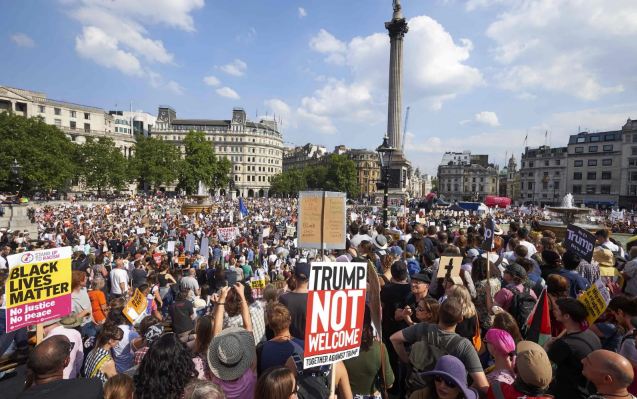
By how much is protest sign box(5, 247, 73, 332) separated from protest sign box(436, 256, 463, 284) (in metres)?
5.31

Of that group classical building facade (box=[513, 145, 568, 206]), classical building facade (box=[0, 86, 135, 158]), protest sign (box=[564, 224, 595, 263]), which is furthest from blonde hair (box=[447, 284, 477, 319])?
classical building facade (box=[513, 145, 568, 206])

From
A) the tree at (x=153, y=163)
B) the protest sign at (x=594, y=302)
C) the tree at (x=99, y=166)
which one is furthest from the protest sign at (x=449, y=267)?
the tree at (x=153, y=163)

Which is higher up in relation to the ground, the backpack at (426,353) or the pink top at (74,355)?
the backpack at (426,353)

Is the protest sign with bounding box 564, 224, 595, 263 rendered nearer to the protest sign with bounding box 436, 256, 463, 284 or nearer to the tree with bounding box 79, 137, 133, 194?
the protest sign with bounding box 436, 256, 463, 284

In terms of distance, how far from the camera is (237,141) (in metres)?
121

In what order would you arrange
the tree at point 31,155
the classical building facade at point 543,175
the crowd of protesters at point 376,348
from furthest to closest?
the classical building facade at point 543,175
the tree at point 31,155
the crowd of protesters at point 376,348

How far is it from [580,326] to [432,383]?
1.81 meters

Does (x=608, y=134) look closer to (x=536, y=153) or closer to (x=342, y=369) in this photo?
(x=536, y=153)

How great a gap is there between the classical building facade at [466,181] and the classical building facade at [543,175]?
29.0m

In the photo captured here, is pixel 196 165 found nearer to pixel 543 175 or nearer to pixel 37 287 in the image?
pixel 543 175

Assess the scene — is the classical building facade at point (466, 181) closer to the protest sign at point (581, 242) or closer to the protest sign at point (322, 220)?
the protest sign at point (581, 242)

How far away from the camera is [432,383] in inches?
108

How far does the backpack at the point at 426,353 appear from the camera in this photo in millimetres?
3330

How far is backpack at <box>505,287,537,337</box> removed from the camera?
493cm
